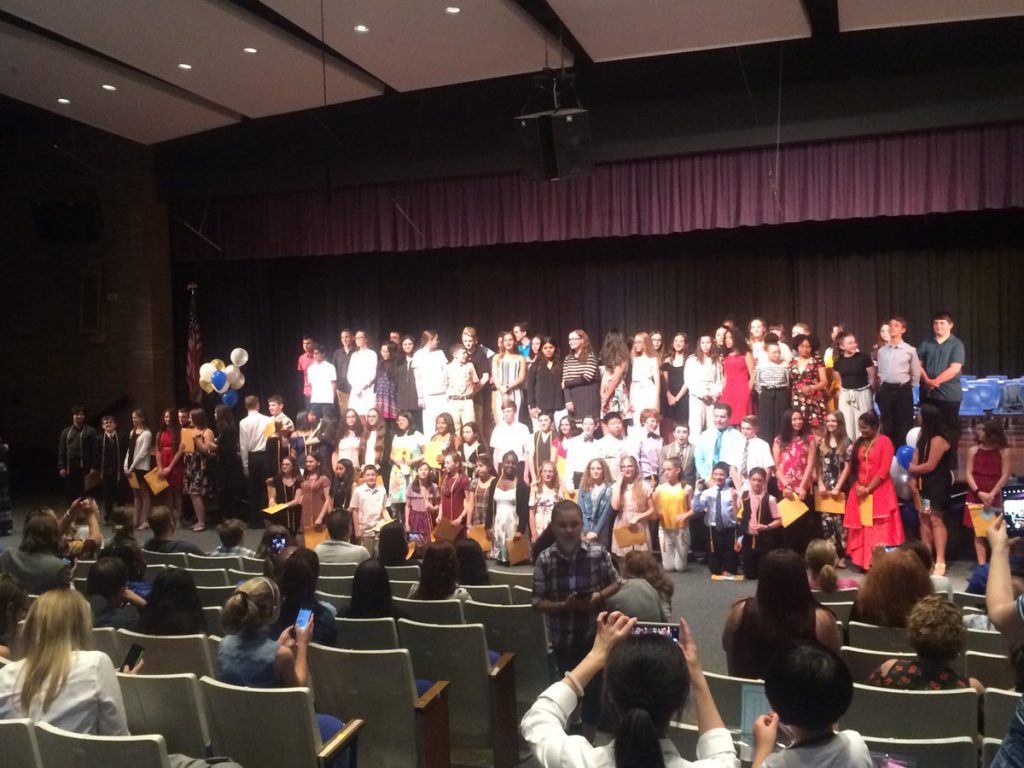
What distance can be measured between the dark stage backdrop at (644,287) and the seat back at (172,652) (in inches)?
433

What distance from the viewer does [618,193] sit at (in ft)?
41.3

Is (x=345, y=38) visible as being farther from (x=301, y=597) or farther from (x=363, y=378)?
(x=301, y=597)

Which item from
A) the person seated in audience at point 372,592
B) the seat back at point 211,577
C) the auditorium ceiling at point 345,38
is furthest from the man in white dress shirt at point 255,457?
the person seated in audience at point 372,592

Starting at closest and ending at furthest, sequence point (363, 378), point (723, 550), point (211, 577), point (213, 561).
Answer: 1. point (211, 577)
2. point (213, 561)
3. point (723, 550)
4. point (363, 378)

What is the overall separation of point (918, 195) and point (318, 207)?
7.82m

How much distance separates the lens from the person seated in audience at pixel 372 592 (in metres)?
4.85

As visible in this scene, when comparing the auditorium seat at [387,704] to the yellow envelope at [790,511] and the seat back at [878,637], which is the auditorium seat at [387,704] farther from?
the yellow envelope at [790,511]

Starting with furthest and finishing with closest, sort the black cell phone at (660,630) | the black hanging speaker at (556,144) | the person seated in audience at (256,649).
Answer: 1. the black hanging speaker at (556,144)
2. the person seated in audience at (256,649)
3. the black cell phone at (660,630)

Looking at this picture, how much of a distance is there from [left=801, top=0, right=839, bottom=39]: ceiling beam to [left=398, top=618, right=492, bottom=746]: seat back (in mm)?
6856

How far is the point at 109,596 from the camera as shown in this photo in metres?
4.89

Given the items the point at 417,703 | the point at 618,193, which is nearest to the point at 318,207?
the point at 618,193

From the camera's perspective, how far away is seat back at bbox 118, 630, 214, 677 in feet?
14.1

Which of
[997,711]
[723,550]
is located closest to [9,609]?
[997,711]

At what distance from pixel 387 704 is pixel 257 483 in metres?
8.03
